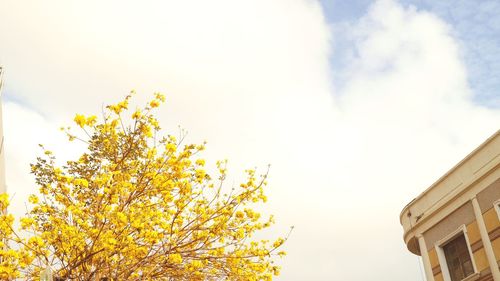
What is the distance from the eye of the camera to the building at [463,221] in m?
14.8

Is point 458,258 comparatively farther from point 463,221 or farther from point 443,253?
point 463,221

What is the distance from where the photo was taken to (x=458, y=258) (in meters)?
16.1

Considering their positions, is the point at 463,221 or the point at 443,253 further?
the point at 443,253

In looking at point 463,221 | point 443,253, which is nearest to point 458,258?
point 443,253

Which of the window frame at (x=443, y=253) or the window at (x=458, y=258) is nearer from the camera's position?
the window frame at (x=443, y=253)

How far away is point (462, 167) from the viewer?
16.2m

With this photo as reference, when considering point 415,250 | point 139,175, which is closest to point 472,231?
point 415,250

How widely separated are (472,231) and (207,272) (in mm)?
8285

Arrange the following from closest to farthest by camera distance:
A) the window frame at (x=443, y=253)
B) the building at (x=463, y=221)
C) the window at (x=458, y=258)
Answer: the building at (x=463, y=221) < the window frame at (x=443, y=253) < the window at (x=458, y=258)

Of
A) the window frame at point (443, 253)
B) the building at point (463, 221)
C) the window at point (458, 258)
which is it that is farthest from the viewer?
the window at point (458, 258)

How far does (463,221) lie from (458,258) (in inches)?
43.8

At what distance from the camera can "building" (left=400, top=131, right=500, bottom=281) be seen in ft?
48.6

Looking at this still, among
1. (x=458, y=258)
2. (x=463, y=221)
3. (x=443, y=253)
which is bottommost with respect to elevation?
(x=458, y=258)

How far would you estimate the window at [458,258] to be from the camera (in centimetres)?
1573
